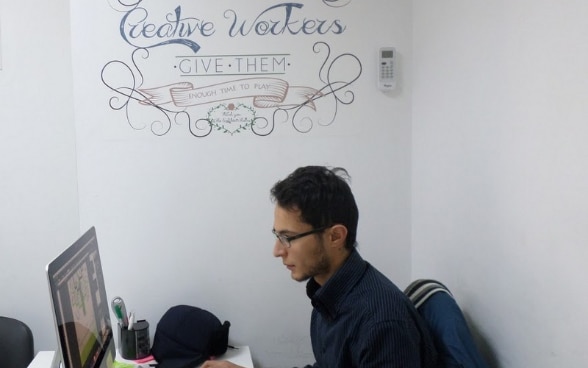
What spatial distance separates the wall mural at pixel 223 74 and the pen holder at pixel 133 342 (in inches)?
31.3

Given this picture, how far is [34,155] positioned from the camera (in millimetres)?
2436

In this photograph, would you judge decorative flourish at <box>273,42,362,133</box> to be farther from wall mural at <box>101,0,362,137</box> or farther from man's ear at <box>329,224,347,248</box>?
man's ear at <box>329,224,347,248</box>

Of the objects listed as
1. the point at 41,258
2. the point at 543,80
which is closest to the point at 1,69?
the point at 41,258

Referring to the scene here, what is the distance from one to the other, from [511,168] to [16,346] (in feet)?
6.75

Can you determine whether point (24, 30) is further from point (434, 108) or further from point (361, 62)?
point (434, 108)

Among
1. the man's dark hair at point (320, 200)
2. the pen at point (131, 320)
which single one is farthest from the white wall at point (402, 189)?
the man's dark hair at point (320, 200)

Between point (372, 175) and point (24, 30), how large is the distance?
173cm

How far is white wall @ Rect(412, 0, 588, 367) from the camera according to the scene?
1179 mm

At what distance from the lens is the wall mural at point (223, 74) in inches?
82.9

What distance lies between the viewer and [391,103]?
2.18 m

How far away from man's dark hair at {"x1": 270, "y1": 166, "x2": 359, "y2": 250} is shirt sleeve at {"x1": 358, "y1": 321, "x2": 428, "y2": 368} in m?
0.28

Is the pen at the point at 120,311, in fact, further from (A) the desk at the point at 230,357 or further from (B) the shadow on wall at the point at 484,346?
(B) the shadow on wall at the point at 484,346

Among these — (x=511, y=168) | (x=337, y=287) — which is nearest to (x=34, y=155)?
(x=337, y=287)

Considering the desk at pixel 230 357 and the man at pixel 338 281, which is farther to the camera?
the desk at pixel 230 357
